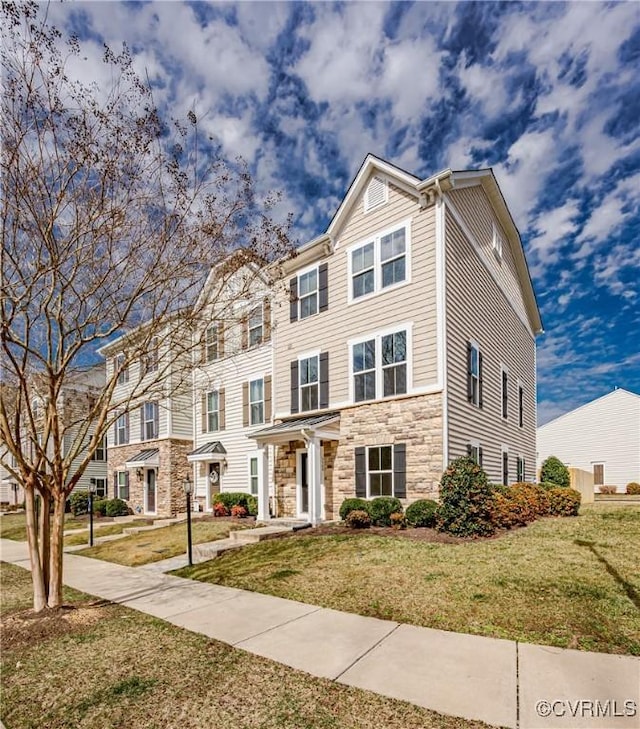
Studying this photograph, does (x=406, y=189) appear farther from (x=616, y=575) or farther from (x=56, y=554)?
(x=56, y=554)

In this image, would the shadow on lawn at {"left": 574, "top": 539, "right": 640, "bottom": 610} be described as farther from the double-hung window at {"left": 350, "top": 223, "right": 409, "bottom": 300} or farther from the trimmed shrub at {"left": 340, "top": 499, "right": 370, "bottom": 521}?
the double-hung window at {"left": 350, "top": 223, "right": 409, "bottom": 300}

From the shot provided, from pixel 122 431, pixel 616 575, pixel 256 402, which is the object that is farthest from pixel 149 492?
pixel 616 575

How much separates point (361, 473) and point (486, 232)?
9.78 meters

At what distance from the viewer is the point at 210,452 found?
19.9 meters

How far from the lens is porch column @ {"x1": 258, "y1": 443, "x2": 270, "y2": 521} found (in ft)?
51.4

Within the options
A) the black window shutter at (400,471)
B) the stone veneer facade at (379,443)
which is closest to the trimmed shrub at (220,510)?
the stone veneer facade at (379,443)

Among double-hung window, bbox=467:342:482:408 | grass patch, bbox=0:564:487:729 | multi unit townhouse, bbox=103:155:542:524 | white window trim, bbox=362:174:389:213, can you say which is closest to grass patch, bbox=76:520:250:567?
multi unit townhouse, bbox=103:155:542:524

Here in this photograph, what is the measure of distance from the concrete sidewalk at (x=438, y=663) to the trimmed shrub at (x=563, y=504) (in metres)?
10.7

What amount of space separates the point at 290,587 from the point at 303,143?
9.17 m

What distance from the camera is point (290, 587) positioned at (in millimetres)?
7789

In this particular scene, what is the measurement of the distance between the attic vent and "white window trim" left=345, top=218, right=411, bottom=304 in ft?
3.19

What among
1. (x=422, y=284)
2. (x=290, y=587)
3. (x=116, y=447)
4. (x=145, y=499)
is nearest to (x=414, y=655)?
(x=290, y=587)

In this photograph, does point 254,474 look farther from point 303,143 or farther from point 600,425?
point 600,425

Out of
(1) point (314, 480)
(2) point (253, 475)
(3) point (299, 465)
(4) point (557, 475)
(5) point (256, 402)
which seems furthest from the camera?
(4) point (557, 475)
